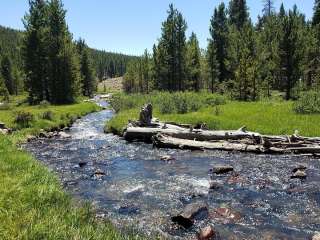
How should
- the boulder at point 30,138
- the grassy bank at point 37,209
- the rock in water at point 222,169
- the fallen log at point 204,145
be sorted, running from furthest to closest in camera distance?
1. the boulder at point 30,138
2. the fallen log at point 204,145
3. the rock in water at point 222,169
4. the grassy bank at point 37,209

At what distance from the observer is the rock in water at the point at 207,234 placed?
11492 millimetres

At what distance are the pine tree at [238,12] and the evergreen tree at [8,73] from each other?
241 feet

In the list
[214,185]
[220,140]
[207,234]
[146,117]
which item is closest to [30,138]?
[146,117]

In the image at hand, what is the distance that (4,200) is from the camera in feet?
35.1

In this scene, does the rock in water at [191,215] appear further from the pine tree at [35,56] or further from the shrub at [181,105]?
the pine tree at [35,56]

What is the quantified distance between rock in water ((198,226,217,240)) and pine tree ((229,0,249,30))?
3072 inches

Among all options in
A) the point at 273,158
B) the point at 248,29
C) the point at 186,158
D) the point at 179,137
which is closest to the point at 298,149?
the point at 273,158

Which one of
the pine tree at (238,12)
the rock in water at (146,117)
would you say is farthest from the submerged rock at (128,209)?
the pine tree at (238,12)

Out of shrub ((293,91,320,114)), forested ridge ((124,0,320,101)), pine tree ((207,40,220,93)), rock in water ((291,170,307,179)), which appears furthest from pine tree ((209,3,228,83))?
rock in water ((291,170,307,179))

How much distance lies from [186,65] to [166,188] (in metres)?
57.2

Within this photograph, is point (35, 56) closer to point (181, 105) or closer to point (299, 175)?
point (181, 105)

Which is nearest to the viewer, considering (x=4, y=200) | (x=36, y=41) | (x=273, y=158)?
(x=4, y=200)

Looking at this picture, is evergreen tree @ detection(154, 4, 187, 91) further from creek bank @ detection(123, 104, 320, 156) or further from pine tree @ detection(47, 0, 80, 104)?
creek bank @ detection(123, 104, 320, 156)

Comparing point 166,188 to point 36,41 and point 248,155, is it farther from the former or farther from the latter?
point 36,41
